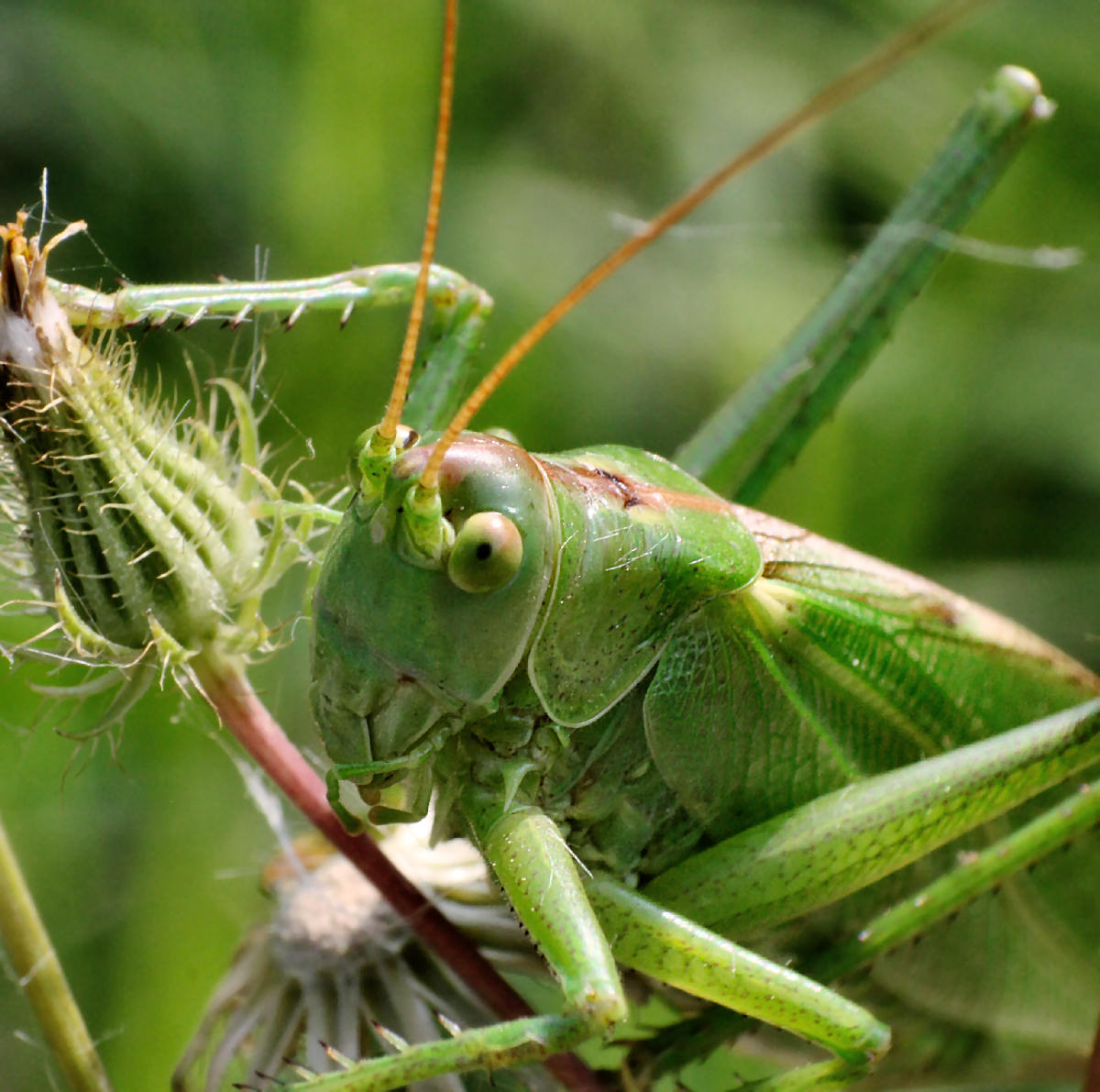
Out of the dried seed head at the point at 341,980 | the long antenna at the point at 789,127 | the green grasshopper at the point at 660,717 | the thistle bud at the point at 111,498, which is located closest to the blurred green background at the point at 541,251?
the dried seed head at the point at 341,980

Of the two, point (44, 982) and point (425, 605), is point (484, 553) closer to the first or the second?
point (425, 605)

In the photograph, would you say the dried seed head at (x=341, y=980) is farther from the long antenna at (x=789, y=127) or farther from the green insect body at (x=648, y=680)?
the long antenna at (x=789, y=127)

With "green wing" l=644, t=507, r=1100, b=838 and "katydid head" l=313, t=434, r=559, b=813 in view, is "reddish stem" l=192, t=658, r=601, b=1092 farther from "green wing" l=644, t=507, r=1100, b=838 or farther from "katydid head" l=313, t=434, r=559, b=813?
"green wing" l=644, t=507, r=1100, b=838

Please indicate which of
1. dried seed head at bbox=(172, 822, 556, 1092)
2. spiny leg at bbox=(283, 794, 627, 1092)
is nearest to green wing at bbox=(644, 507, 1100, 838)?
spiny leg at bbox=(283, 794, 627, 1092)

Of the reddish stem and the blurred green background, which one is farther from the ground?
the blurred green background

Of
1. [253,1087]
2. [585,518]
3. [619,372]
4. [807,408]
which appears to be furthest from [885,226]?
[253,1087]

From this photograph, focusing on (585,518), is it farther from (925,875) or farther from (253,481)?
(925,875)

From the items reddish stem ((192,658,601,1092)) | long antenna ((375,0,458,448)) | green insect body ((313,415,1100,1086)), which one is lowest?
reddish stem ((192,658,601,1092))
